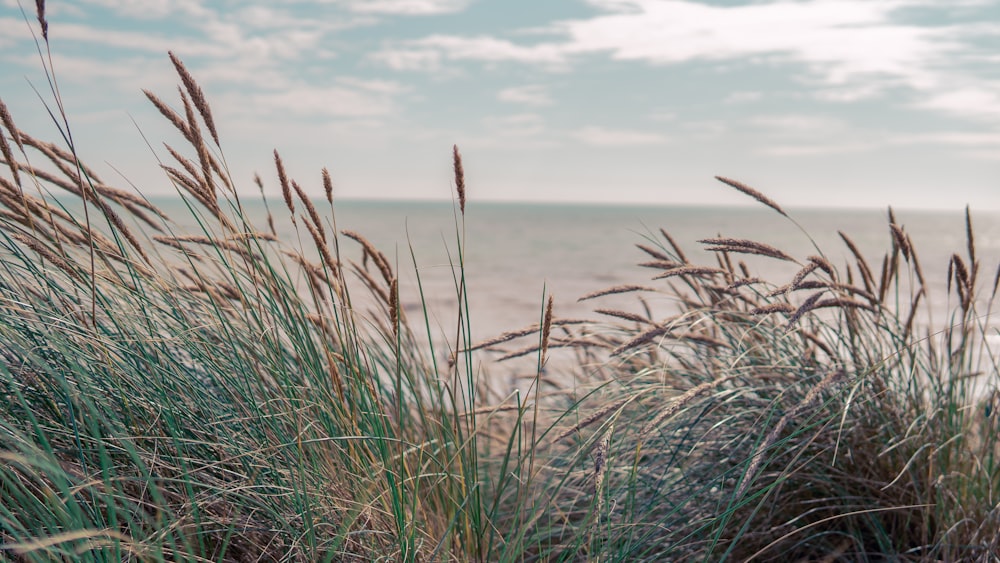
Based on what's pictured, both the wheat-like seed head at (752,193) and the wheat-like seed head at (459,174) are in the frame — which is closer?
the wheat-like seed head at (459,174)

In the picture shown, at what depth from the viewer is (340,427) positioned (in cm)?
167

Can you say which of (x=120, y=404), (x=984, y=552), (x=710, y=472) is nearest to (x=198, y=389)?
(x=120, y=404)

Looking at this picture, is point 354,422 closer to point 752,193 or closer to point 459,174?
point 459,174

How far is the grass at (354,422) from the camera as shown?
1.46m

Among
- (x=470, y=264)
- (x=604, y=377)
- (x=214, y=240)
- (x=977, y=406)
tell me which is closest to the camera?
(x=214, y=240)

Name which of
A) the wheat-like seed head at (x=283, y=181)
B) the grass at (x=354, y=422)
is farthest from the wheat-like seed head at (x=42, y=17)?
the wheat-like seed head at (x=283, y=181)

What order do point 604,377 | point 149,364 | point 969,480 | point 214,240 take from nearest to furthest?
point 149,364 < point 214,240 < point 969,480 < point 604,377

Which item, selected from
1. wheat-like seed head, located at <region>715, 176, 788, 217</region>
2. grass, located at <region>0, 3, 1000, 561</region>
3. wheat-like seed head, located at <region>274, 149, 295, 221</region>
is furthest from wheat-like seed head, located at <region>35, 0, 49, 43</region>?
wheat-like seed head, located at <region>715, 176, 788, 217</region>

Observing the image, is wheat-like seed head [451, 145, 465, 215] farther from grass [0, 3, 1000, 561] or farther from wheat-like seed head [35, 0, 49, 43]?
wheat-like seed head [35, 0, 49, 43]

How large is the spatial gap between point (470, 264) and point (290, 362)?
60.4 feet

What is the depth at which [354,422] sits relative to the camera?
5.36 feet

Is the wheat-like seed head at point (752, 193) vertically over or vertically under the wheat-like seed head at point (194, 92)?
under

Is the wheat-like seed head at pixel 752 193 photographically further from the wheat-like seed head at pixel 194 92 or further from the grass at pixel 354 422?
the wheat-like seed head at pixel 194 92

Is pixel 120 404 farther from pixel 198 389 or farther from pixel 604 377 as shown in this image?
pixel 604 377
